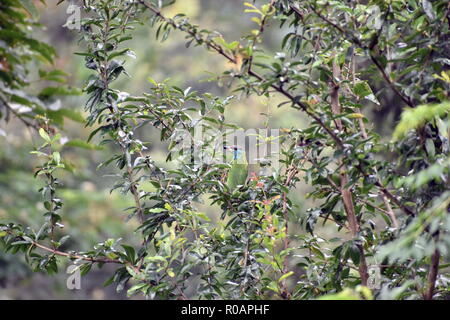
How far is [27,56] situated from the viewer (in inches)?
79.4

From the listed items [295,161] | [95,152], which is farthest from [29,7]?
[95,152]

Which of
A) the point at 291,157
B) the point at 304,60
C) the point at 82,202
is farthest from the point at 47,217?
the point at 82,202

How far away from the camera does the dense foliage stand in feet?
3.58

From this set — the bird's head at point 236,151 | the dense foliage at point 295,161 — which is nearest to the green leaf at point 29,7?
the dense foliage at point 295,161

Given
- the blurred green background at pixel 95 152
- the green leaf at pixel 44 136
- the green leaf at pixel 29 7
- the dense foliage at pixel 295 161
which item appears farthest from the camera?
the blurred green background at pixel 95 152

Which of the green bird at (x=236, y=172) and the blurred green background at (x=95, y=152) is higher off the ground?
the blurred green background at (x=95, y=152)

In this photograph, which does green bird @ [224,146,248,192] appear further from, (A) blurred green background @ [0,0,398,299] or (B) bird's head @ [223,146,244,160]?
(A) blurred green background @ [0,0,398,299]

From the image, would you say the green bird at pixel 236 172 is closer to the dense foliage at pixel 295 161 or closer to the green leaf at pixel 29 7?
the dense foliage at pixel 295 161

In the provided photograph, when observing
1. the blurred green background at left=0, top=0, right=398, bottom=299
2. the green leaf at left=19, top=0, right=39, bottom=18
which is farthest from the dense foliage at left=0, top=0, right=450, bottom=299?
the blurred green background at left=0, top=0, right=398, bottom=299

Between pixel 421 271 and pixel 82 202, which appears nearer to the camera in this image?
pixel 421 271

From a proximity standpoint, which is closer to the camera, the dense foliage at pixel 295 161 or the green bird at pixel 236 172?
the dense foliage at pixel 295 161

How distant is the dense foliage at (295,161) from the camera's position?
1.09m
